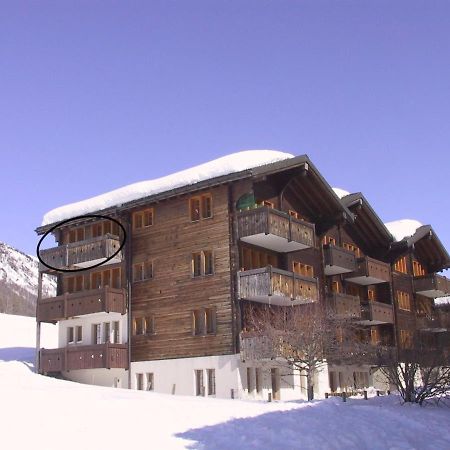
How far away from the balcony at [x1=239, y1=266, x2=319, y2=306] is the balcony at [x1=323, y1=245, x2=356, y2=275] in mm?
4892

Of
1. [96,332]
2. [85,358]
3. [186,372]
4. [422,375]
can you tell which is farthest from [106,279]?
[422,375]

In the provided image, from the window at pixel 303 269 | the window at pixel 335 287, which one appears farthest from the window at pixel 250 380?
the window at pixel 335 287

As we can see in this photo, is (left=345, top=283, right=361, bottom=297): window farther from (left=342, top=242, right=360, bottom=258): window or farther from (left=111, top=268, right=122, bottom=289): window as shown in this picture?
(left=111, top=268, right=122, bottom=289): window

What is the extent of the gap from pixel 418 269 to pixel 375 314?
1254 centimetres

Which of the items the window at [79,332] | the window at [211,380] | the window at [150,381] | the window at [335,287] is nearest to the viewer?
the window at [211,380]

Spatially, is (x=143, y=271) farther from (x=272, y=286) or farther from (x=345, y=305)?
(x=345, y=305)

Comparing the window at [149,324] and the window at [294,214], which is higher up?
the window at [294,214]

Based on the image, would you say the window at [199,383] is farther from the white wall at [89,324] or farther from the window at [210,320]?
the white wall at [89,324]

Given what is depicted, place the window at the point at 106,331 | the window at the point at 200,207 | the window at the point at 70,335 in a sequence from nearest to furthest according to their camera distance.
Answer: the window at the point at 200,207 < the window at the point at 106,331 < the window at the point at 70,335

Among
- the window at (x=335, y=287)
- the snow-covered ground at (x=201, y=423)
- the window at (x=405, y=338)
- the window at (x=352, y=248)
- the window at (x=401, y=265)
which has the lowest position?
the snow-covered ground at (x=201, y=423)

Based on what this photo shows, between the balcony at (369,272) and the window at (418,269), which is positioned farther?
the window at (418,269)

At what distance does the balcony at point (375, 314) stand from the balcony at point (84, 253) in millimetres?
14770

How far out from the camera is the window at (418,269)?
2086 inches

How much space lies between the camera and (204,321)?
3497 centimetres
